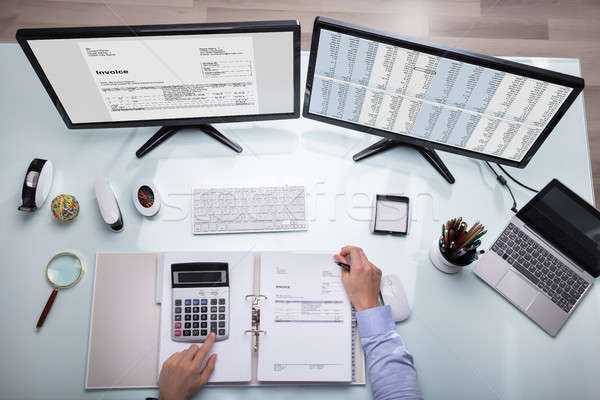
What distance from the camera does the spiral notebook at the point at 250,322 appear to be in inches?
38.5

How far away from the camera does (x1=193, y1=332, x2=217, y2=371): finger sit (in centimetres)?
95

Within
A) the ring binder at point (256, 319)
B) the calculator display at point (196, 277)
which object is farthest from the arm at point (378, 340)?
the calculator display at point (196, 277)

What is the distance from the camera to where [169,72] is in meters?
0.95

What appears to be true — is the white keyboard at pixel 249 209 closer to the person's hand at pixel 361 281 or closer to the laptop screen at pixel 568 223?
the person's hand at pixel 361 281

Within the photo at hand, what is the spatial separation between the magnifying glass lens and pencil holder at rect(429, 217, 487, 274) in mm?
931

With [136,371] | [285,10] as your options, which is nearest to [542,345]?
[136,371]

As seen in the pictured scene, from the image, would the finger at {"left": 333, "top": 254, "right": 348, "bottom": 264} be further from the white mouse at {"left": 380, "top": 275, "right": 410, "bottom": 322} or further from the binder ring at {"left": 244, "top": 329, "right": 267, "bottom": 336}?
the binder ring at {"left": 244, "top": 329, "right": 267, "bottom": 336}

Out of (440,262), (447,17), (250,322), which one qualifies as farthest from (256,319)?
(447,17)

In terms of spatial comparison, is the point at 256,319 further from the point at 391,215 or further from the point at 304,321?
the point at 391,215

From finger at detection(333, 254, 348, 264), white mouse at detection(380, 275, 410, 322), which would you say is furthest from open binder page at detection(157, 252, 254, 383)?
white mouse at detection(380, 275, 410, 322)

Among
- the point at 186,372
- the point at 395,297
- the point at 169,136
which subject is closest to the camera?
the point at 186,372

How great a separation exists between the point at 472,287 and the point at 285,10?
4.57ft

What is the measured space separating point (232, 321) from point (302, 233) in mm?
288

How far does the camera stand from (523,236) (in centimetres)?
108
